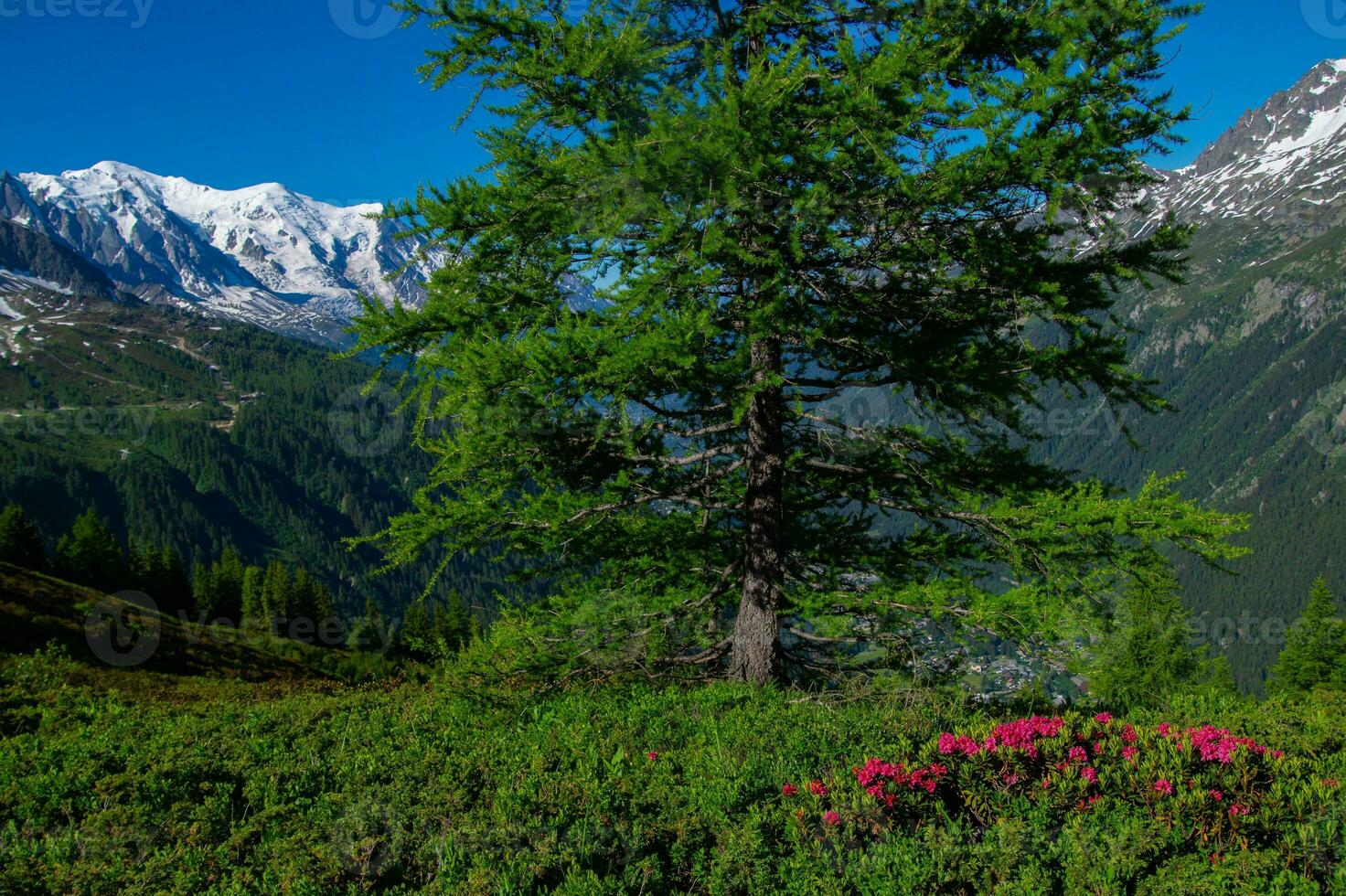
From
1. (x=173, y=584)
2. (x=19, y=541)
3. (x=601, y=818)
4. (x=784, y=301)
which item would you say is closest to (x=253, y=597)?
Answer: (x=173, y=584)

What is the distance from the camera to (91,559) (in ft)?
217

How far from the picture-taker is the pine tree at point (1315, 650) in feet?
121

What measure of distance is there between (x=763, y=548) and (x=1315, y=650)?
1723 inches

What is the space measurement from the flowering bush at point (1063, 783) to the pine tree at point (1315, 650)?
4133 cm

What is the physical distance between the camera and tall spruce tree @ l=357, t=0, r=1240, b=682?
6.01 meters

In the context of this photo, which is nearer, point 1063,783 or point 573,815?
point 573,815

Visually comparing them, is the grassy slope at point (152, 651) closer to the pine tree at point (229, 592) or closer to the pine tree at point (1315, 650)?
the pine tree at point (229, 592)

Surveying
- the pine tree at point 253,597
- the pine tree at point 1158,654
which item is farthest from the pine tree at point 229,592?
the pine tree at point 1158,654

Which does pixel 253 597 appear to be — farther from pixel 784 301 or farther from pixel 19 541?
pixel 784 301

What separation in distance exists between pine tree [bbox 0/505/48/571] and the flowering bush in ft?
248

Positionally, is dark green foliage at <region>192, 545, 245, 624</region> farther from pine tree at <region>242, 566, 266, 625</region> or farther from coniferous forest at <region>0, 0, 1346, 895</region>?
coniferous forest at <region>0, 0, 1346, 895</region>

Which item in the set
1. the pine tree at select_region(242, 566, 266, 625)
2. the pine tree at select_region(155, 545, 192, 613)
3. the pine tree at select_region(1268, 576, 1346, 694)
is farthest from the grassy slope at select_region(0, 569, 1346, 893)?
the pine tree at select_region(155, 545, 192, 613)

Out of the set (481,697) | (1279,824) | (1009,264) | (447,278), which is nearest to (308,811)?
(481,697)

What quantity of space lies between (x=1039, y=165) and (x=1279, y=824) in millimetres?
4262
